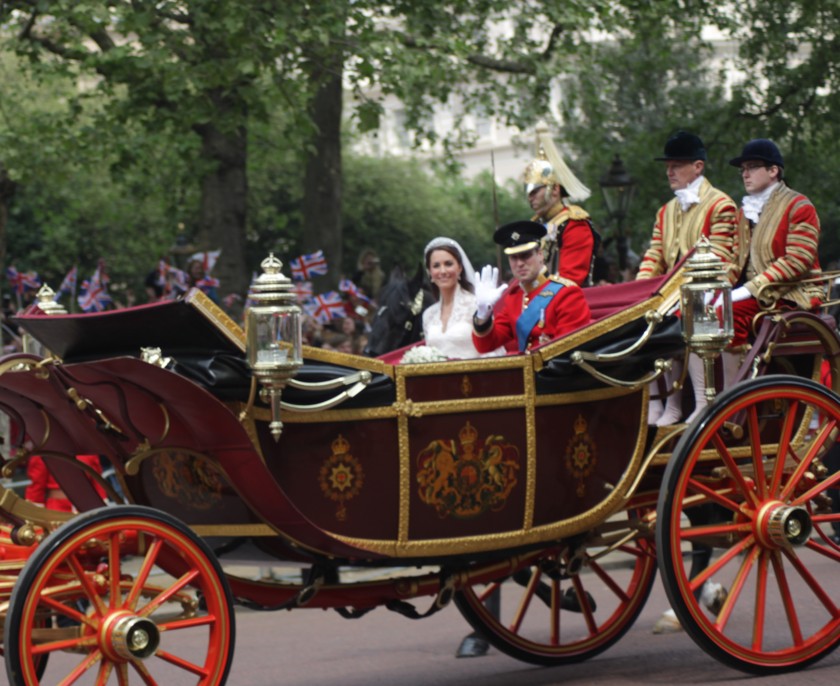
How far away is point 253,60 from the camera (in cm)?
1450

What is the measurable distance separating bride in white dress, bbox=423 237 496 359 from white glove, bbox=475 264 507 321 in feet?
0.21

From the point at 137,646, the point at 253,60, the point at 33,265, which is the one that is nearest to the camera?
the point at 137,646

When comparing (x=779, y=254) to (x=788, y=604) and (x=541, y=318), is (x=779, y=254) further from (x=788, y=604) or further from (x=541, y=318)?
(x=788, y=604)

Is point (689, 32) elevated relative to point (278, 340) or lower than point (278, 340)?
elevated

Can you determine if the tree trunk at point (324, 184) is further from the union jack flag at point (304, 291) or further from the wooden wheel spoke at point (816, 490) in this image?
the wooden wheel spoke at point (816, 490)

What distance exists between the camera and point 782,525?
20.5ft

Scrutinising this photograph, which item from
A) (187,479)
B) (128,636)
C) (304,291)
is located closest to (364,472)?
(187,479)

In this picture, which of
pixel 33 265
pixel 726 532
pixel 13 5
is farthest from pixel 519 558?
pixel 33 265

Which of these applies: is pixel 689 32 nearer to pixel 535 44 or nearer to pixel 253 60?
pixel 535 44

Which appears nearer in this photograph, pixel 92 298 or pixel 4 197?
pixel 92 298

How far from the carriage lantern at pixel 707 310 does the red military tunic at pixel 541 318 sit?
0.53 metres

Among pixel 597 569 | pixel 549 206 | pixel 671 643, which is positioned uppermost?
pixel 549 206

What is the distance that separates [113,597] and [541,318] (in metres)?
2.41

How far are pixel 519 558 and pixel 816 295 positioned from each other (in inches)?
78.3
